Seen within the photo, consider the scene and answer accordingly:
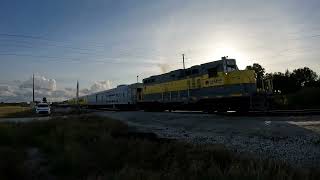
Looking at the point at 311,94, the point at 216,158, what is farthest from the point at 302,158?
the point at 311,94

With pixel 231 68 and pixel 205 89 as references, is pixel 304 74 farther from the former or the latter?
pixel 231 68

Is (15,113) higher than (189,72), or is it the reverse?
(189,72)

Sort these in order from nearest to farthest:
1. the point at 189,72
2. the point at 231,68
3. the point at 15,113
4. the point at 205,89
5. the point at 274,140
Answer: the point at 274,140 → the point at 231,68 → the point at 205,89 → the point at 189,72 → the point at 15,113

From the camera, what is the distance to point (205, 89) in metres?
31.5

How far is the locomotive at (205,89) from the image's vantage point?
27.6m

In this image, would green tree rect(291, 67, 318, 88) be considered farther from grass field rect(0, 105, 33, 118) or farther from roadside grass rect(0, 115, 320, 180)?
roadside grass rect(0, 115, 320, 180)

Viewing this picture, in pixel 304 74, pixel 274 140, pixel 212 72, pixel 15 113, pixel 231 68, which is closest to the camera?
pixel 274 140

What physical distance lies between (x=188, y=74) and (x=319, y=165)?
2578 cm

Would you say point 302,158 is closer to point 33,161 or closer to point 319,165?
point 319,165

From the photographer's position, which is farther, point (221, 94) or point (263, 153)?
point (221, 94)

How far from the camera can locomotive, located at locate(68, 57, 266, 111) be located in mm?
27625

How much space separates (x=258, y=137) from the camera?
593 inches

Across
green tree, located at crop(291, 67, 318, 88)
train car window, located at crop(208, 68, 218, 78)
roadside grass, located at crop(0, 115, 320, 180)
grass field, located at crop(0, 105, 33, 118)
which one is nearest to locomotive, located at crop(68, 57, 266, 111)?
train car window, located at crop(208, 68, 218, 78)

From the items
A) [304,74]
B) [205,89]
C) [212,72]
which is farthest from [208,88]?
[304,74]
